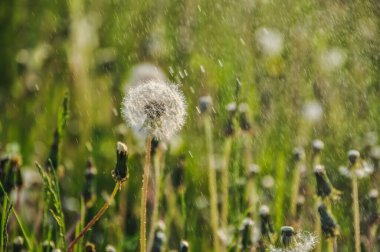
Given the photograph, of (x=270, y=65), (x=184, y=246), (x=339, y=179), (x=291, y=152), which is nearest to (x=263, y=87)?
(x=270, y=65)

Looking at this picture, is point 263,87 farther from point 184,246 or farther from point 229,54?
point 184,246

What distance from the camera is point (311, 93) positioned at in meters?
2.07

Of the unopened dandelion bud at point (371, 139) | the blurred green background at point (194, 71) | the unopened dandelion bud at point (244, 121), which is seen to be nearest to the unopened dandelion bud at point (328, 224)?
the unopened dandelion bud at point (244, 121)

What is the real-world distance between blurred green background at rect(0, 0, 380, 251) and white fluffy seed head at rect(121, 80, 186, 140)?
0.48m

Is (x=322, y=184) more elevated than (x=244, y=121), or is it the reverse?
(x=244, y=121)

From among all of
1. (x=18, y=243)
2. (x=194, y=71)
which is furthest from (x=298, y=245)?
(x=194, y=71)

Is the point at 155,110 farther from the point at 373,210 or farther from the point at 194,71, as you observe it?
the point at 194,71

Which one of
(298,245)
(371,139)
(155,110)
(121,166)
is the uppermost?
(371,139)

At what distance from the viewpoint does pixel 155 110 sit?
3.63 ft

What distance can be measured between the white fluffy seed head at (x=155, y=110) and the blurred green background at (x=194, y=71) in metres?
0.48

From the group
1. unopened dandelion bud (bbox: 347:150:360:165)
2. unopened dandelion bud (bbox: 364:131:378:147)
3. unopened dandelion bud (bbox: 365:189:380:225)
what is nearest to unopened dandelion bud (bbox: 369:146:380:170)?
unopened dandelion bud (bbox: 364:131:378:147)

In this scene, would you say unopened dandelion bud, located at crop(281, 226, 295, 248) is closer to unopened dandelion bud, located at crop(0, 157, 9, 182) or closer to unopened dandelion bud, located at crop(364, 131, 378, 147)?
unopened dandelion bud, located at crop(0, 157, 9, 182)

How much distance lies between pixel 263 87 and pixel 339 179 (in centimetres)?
41

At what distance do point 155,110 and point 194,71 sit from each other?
113cm
